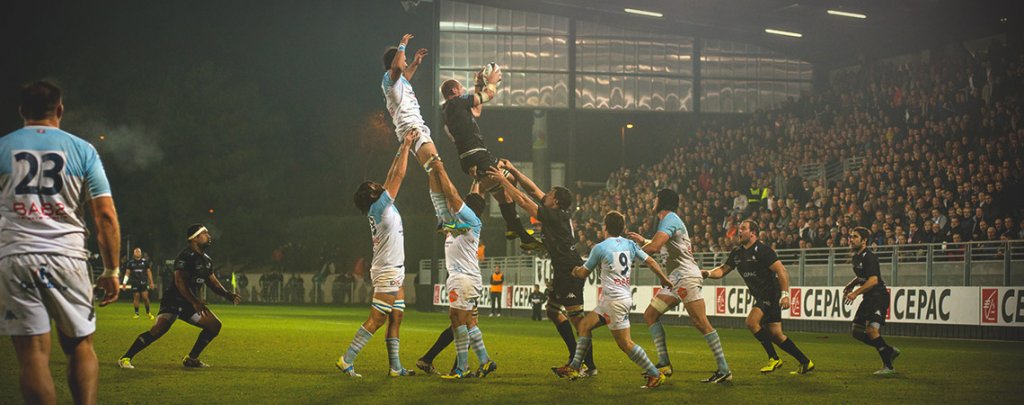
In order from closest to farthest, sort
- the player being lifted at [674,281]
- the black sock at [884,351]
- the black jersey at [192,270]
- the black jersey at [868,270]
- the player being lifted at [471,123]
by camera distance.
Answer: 1. the player being lifted at [674,281]
2. the player being lifted at [471,123]
3. the black sock at [884,351]
4. the black jersey at [192,270]
5. the black jersey at [868,270]

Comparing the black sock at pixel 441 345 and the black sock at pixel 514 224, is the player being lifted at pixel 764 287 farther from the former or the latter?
the black sock at pixel 441 345

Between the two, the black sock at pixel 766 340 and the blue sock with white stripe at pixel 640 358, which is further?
the black sock at pixel 766 340

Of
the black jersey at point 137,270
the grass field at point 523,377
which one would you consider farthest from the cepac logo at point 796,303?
the black jersey at point 137,270

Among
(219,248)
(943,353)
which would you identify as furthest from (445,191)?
(219,248)

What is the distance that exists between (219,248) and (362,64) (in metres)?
19.9

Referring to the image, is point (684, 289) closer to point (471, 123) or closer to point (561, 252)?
point (561, 252)

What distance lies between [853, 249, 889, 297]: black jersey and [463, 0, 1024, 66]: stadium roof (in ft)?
83.5

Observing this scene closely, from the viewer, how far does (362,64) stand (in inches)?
3484

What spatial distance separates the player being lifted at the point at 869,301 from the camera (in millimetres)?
14359

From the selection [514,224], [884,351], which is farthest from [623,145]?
[884,351]

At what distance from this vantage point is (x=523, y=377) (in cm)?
1355

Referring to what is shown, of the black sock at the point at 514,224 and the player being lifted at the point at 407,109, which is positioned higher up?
the player being lifted at the point at 407,109

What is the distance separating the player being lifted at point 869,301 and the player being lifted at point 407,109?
5935 mm

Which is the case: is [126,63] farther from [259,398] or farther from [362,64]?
[259,398]
